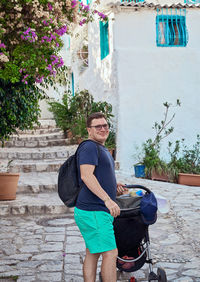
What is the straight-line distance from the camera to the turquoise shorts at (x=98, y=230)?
3.00 metres

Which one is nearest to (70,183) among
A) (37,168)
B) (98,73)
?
(37,168)

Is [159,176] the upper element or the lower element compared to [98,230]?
lower

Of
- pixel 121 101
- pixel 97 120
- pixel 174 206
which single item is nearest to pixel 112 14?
pixel 121 101

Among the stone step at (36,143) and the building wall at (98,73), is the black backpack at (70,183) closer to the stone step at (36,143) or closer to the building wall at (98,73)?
the building wall at (98,73)

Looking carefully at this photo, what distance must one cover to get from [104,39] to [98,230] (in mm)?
10282

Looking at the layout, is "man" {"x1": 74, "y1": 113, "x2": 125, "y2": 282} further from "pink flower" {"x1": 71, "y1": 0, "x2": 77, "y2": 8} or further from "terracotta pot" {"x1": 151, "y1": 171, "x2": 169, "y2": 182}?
"terracotta pot" {"x1": 151, "y1": 171, "x2": 169, "y2": 182}

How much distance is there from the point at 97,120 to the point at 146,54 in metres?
8.58

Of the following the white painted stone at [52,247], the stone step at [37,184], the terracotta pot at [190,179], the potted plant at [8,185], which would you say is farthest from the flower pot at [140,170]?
the white painted stone at [52,247]

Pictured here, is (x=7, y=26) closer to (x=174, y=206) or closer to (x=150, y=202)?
(x=150, y=202)

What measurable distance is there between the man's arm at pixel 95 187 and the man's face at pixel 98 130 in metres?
0.31

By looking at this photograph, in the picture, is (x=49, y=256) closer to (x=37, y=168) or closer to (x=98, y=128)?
(x=98, y=128)

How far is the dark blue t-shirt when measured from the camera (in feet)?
9.93

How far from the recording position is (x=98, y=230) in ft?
9.86

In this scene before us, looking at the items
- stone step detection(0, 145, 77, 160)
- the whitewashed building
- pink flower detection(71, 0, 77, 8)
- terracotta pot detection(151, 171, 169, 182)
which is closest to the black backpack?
pink flower detection(71, 0, 77, 8)
